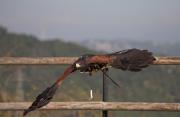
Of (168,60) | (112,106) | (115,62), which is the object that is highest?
(168,60)

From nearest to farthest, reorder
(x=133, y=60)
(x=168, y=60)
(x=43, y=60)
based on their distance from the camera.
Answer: (x=133, y=60)
(x=168, y=60)
(x=43, y=60)

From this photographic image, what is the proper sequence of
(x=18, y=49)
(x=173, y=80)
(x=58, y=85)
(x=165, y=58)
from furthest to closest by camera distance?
1. (x=173, y=80)
2. (x=18, y=49)
3. (x=165, y=58)
4. (x=58, y=85)

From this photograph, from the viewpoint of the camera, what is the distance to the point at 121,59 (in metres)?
2.37

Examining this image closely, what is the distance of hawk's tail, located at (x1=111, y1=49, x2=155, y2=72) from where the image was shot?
2285 millimetres

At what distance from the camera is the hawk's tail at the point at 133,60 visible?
2.29m

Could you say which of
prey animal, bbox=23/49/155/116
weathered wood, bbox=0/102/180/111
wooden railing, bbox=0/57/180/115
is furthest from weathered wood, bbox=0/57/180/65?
prey animal, bbox=23/49/155/116

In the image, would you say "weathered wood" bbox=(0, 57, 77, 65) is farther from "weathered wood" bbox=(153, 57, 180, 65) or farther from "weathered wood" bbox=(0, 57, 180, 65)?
"weathered wood" bbox=(153, 57, 180, 65)

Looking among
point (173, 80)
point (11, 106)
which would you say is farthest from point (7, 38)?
point (11, 106)

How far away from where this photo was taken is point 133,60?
232cm

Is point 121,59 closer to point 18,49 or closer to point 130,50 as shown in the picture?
point 130,50

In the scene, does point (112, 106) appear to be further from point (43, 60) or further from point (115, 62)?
point (115, 62)

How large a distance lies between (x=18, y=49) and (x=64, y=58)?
253 ft

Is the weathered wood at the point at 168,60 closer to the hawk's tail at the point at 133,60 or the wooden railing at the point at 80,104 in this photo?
the wooden railing at the point at 80,104

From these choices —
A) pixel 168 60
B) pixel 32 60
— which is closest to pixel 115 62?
pixel 168 60
